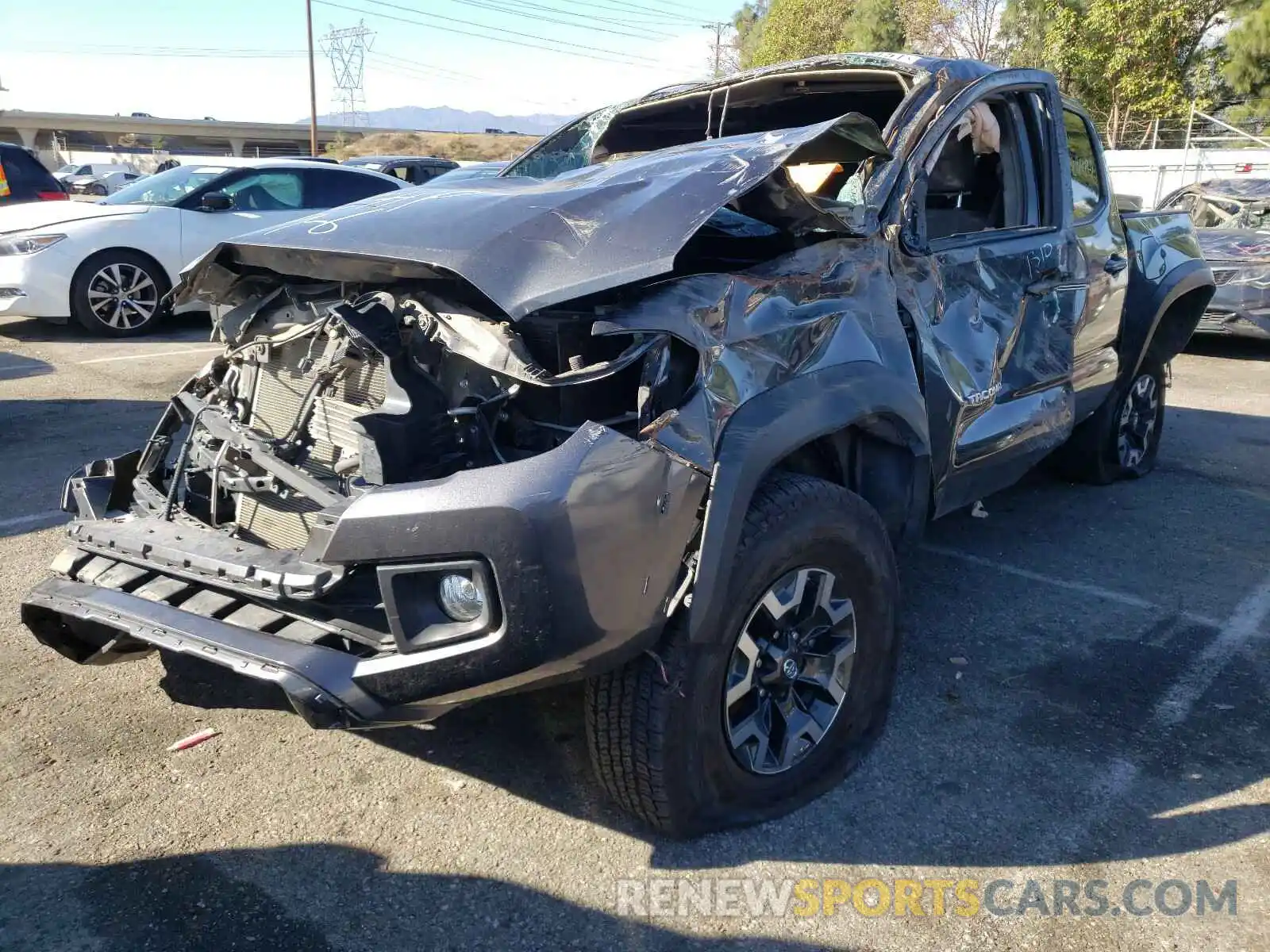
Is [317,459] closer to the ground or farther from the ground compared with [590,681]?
farther from the ground

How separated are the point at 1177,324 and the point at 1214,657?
8.34 ft

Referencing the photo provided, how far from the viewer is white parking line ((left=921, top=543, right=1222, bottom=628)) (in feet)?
13.6

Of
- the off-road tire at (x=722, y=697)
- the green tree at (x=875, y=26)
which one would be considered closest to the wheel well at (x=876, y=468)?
the off-road tire at (x=722, y=697)

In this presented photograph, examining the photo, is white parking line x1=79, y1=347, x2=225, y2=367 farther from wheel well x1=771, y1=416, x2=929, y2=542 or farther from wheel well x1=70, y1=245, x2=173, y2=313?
wheel well x1=771, y1=416, x2=929, y2=542

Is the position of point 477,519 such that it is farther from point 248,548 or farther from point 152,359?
point 152,359

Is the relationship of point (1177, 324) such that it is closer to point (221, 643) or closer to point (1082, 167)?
point (1082, 167)

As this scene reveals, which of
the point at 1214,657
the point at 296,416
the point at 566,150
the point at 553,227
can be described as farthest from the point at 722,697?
the point at 566,150

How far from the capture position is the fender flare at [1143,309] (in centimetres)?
516

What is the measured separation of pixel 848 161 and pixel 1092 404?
233 centimetres

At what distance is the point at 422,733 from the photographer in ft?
10.6

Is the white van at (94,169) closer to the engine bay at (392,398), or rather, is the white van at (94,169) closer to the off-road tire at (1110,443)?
the off-road tire at (1110,443)

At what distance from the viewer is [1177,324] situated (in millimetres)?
5684

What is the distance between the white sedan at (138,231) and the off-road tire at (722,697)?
7191 millimetres

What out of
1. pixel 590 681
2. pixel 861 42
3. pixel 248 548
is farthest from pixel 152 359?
pixel 861 42
